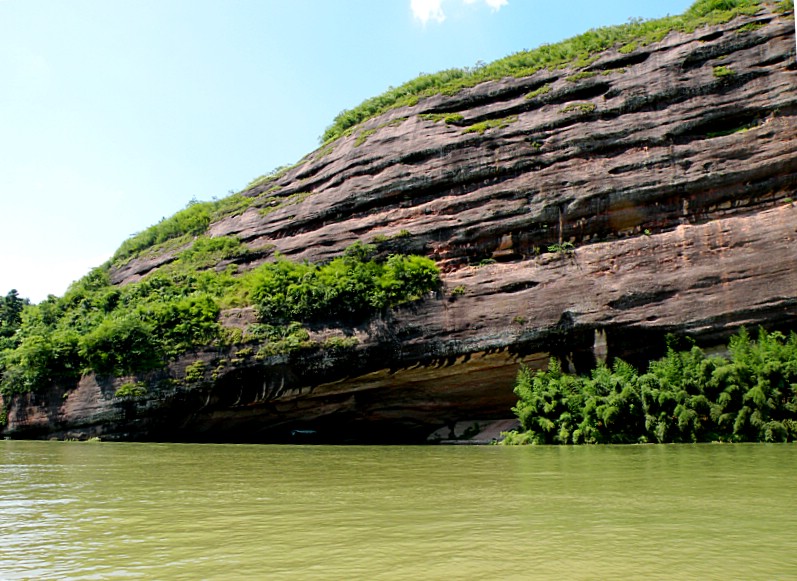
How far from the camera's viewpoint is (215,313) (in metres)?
19.9

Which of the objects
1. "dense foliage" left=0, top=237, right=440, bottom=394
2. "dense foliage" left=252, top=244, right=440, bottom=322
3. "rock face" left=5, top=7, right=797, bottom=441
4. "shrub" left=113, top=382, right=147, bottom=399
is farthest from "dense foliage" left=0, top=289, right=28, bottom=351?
"dense foliage" left=252, top=244, right=440, bottom=322

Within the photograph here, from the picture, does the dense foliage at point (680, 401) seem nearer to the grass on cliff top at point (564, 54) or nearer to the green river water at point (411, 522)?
the green river water at point (411, 522)

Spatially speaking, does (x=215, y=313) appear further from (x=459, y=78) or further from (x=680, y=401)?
(x=680, y=401)

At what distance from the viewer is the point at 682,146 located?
57.7 ft

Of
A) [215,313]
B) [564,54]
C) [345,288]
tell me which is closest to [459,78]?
[564,54]

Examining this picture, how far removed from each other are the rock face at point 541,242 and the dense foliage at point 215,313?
626 mm

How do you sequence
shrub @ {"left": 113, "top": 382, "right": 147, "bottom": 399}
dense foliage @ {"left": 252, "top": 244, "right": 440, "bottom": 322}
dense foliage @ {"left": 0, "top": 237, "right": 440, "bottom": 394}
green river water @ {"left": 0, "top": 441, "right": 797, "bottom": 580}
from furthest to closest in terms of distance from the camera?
shrub @ {"left": 113, "top": 382, "right": 147, "bottom": 399} < dense foliage @ {"left": 0, "top": 237, "right": 440, "bottom": 394} < dense foliage @ {"left": 252, "top": 244, "right": 440, "bottom": 322} < green river water @ {"left": 0, "top": 441, "right": 797, "bottom": 580}

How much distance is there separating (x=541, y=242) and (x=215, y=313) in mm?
10726

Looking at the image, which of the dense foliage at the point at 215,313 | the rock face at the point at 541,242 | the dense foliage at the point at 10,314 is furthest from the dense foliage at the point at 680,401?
the dense foliage at the point at 10,314

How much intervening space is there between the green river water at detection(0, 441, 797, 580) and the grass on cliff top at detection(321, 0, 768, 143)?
16.1m

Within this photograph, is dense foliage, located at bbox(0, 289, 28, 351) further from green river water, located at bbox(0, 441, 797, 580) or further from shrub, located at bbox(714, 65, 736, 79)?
shrub, located at bbox(714, 65, 736, 79)

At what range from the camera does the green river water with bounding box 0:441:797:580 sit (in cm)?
351

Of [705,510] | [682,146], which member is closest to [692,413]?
[682,146]

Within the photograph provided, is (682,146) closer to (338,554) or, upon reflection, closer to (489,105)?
(489,105)
